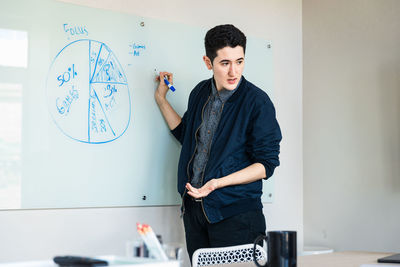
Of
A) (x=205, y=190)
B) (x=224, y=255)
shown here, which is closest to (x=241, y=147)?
(x=205, y=190)

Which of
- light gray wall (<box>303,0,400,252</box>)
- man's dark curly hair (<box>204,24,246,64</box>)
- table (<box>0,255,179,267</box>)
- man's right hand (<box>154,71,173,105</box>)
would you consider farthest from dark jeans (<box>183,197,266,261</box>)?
table (<box>0,255,179,267</box>)

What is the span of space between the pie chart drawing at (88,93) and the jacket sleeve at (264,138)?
71cm

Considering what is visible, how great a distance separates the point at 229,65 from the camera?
2.38 m

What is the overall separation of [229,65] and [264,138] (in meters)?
0.37

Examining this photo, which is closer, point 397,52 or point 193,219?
point 193,219

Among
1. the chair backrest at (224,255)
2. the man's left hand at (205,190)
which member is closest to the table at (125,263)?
the chair backrest at (224,255)

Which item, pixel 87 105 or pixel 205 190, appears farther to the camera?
pixel 87 105

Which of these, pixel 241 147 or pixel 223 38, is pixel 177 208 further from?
pixel 223 38

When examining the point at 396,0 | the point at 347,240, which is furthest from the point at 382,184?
the point at 396,0

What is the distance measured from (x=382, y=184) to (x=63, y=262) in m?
2.55

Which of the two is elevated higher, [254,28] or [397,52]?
[254,28]

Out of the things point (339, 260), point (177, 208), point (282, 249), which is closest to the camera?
point (282, 249)

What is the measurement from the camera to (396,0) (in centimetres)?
309

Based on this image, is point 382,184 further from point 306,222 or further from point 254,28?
point 254,28
